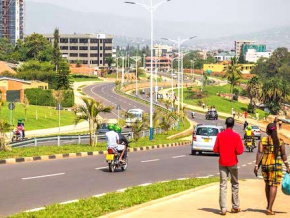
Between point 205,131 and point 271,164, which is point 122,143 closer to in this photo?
point 271,164

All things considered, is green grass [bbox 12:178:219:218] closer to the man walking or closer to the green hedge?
the man walking

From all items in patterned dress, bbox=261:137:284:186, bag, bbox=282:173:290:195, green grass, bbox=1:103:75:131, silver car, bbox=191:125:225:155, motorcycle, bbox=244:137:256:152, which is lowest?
green grass, bbox=1:103:75:131

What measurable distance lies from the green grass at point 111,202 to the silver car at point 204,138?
14.7m

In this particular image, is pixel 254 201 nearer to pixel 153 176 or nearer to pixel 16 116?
pixel 153 176

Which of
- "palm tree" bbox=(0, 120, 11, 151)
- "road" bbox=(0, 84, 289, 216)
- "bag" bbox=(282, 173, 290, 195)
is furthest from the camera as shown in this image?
"palm tree" bbox=(0, 120, 11, 151)

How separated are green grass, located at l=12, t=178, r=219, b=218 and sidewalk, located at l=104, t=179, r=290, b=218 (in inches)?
14.0

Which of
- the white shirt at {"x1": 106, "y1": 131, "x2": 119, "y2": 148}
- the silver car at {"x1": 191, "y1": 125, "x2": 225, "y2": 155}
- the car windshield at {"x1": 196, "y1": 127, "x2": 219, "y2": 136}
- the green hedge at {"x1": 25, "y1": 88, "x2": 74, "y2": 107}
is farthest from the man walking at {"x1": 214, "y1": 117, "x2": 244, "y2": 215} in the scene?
the green hedge at {"x1": 25, "y1": 88, "x2": 74, "y2": 107}

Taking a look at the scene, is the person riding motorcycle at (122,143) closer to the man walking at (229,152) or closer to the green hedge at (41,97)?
the man walking at (229,152)

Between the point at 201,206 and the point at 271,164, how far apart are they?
5.55 feet

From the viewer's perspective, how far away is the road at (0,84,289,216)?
1521 centimetres

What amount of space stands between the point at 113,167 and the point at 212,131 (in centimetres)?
1117

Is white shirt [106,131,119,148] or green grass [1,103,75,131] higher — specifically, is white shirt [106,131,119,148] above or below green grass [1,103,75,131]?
above

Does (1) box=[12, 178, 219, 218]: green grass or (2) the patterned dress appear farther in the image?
(2) the patterned dress

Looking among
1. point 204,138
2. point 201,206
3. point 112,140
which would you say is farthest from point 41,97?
point 201,206
